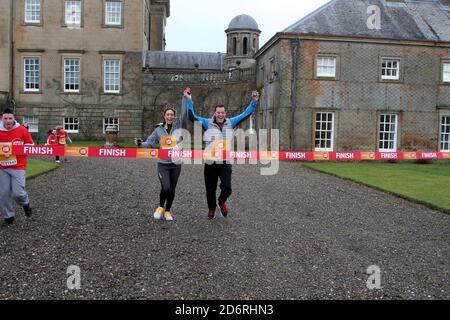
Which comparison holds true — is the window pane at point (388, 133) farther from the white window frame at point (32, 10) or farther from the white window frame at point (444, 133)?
the white window frame at point (32, 10)

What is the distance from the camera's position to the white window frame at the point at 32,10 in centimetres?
3278

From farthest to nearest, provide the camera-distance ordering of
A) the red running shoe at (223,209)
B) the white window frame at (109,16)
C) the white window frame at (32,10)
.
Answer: the white window frame at (109,16) → the white window frame at (32,10) → the red running shoe at (223,209)

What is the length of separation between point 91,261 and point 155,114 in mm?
28547

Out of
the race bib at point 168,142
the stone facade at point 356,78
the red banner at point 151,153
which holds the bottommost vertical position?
the red banner at point 151,153

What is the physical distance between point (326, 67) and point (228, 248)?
18324 mm

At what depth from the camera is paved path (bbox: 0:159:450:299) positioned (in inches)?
207

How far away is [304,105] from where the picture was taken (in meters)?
23.7

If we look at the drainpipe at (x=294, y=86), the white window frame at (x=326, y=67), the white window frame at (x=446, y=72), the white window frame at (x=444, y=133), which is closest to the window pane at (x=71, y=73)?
the drainpipe at (x=294, y=86)

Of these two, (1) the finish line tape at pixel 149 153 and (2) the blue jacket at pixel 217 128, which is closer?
(1) the finish line tape at pixel 149 153

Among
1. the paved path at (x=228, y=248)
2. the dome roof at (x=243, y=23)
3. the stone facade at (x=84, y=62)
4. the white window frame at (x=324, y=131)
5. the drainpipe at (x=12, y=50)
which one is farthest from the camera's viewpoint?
the dome roof at (x=243, y=23)

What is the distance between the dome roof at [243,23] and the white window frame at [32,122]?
25.4 metres
